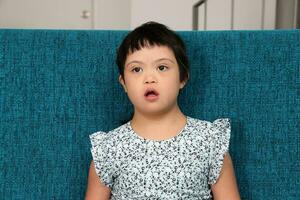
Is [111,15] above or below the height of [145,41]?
above

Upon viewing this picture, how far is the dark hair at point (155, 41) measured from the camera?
1.02 meters

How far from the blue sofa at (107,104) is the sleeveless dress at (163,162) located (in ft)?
0.40

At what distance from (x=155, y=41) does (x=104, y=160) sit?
32 cm

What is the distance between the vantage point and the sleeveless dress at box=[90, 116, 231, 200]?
1.02 metres

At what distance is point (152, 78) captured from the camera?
3.20 ft

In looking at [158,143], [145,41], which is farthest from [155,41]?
[158,143]

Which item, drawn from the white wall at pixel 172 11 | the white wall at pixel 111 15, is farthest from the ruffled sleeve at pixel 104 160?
the white wall at pixel 172 11

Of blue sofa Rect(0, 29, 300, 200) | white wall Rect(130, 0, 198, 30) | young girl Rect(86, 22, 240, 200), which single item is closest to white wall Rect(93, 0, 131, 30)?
white wall Rect(130, 0, 198, 30)

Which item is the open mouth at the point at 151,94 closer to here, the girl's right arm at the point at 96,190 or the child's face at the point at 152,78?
the child's face at the point at 152,78

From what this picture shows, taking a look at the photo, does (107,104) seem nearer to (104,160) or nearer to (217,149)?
(104,160)

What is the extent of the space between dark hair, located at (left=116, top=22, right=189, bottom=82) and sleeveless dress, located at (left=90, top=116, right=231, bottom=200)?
159mm

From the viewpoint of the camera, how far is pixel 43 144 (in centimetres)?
119

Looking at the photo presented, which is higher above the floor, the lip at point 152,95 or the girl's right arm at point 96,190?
the lip at point 152,95

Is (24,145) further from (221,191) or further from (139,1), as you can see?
(139,1)
